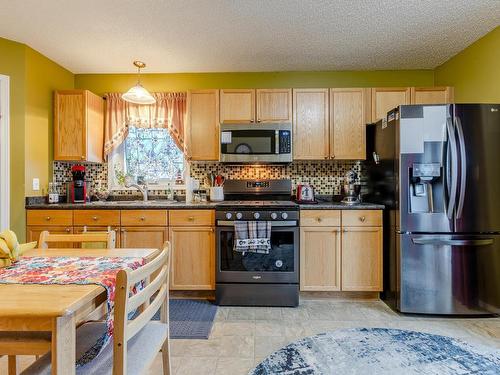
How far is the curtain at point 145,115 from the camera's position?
11.4 ft

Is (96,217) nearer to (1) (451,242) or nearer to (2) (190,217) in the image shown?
(2) (190,217)

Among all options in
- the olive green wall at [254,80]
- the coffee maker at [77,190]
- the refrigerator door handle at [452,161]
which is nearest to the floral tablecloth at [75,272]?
the coffee maker at [77,190]

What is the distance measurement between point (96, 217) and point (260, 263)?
64.5 inches

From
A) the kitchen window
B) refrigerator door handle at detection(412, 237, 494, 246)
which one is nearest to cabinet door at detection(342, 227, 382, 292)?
refrigerator door handle at detection(412, 237, 494, 246)

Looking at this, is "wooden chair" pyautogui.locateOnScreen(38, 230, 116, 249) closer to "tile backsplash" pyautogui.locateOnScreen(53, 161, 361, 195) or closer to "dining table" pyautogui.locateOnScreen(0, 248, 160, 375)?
"dining table" pyautogui.locateOnScreen(0, 248, 160, 375)

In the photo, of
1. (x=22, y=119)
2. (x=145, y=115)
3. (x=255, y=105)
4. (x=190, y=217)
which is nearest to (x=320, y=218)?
(x=190, y=217)

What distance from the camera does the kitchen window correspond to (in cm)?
364

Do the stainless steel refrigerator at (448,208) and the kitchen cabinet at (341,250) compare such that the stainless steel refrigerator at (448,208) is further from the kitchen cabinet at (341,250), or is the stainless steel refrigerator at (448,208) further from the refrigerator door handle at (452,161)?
the kitchen cabinet at (341,250)

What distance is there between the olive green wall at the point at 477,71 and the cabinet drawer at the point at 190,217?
276 cm

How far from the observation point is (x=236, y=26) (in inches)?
101

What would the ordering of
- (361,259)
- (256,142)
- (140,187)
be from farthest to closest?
(140,187) < (256,142) < (361,259)

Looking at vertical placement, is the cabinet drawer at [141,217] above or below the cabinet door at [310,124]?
below

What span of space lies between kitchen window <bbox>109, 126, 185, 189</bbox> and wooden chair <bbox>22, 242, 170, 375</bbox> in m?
2.35

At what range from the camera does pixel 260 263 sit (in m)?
2.81
